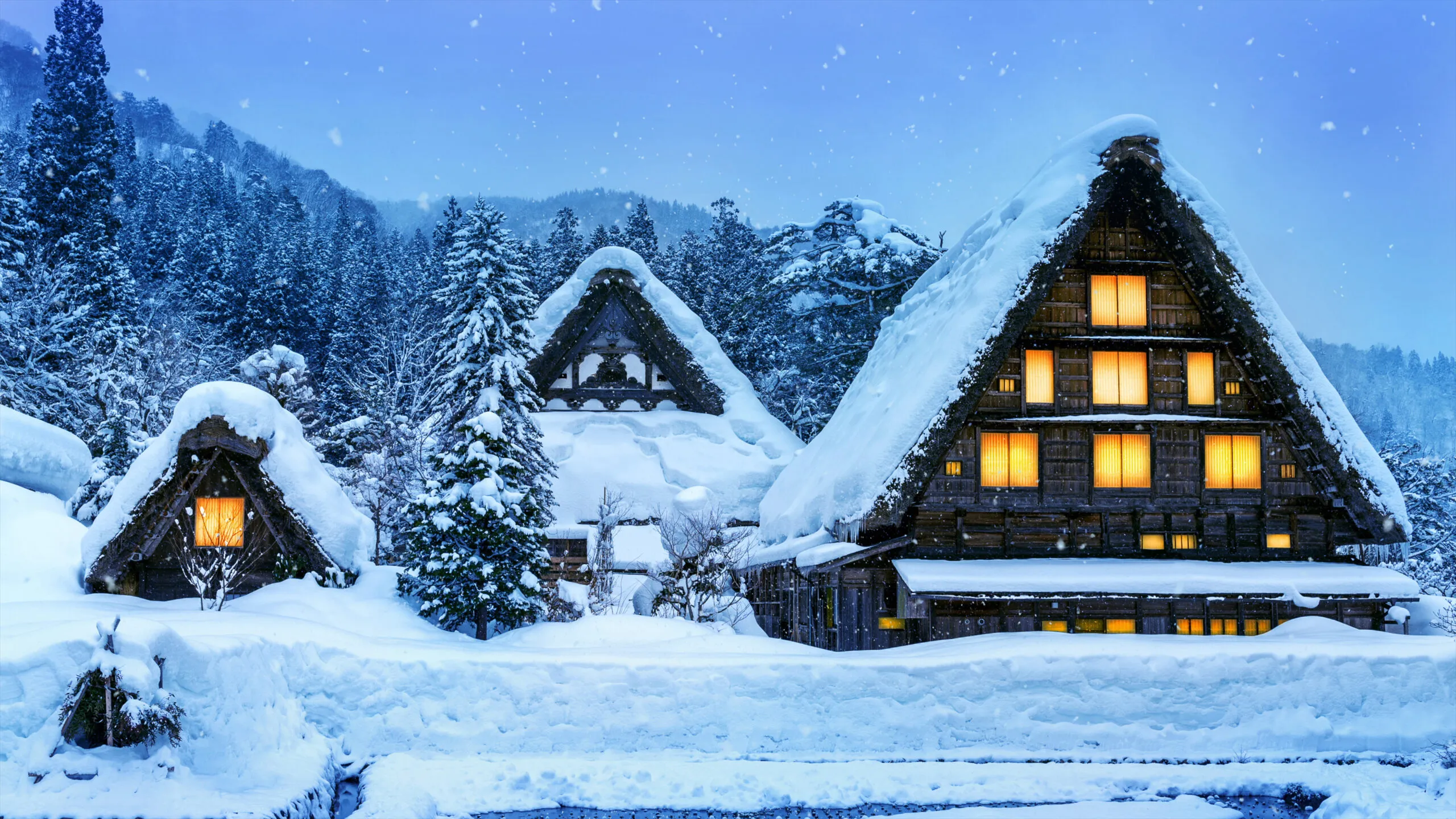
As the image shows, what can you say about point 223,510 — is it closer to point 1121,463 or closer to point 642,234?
point 1121,463

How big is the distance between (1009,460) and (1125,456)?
2.03m

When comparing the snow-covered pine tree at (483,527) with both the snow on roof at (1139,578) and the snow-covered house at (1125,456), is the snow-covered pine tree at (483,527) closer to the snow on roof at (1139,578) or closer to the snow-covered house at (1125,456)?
the snow-covered house at (1125,456)

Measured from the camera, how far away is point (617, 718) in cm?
1189

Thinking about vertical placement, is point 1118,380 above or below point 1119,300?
below

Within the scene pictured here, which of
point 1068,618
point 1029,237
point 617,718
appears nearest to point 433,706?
point 617,718

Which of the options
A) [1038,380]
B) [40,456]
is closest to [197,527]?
[40,456]

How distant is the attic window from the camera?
16000 millimetres

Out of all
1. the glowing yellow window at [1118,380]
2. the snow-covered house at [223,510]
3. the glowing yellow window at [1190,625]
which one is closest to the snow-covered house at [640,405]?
the snow-covered house at [223,510]

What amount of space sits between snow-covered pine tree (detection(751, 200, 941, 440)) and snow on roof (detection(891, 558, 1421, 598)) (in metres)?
15.6

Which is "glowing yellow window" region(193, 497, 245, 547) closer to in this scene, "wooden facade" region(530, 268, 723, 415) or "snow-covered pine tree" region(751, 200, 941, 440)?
"wooden facade" region(530, 268, 723, 415)

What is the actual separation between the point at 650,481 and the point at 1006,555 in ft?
35.1

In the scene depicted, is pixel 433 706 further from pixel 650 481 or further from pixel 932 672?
pixel 650 481

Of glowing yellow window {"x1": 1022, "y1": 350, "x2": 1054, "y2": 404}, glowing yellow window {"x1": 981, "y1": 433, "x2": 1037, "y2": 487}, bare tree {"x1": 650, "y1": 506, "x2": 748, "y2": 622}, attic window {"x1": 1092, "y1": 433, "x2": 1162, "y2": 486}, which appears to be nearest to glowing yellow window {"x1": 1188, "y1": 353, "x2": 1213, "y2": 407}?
attic window {"x1": 1092, "y1": 433, "x2": 1162, "y2": 486}

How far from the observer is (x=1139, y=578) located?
15.0 meters
